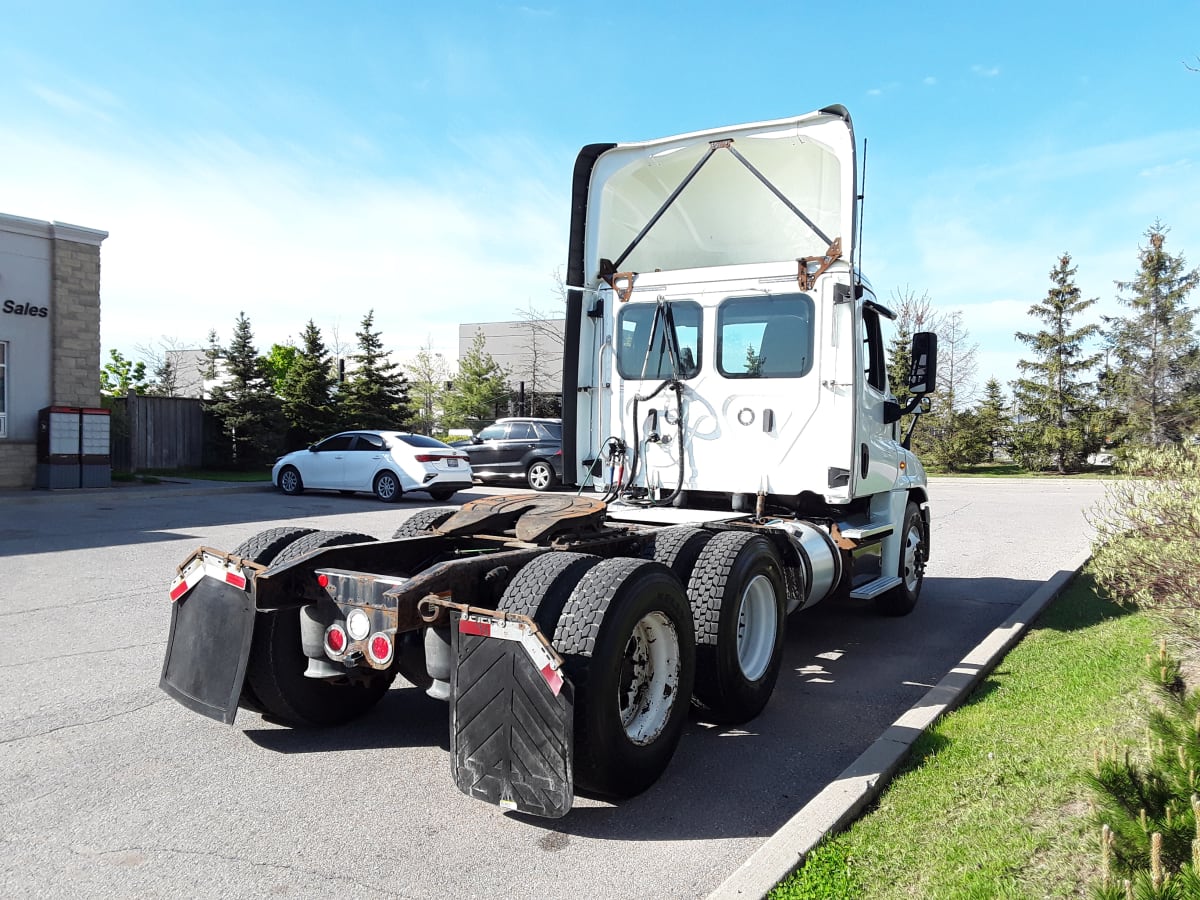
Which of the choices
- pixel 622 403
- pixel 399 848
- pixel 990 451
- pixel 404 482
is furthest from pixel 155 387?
pixel 399 848

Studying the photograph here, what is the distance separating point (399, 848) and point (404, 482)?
15007 mm

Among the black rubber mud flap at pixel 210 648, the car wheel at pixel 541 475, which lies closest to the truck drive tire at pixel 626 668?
the black rubber mud flap at pixel 210 648

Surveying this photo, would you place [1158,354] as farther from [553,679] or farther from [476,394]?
[553,679]

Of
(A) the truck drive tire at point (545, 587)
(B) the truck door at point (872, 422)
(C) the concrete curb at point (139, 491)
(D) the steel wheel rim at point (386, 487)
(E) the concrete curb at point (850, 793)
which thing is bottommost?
(E) the concrete curb at point (850, 793)

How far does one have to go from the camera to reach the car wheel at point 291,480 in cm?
1961

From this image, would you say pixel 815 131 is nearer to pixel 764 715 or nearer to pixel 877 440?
pixel 877 440

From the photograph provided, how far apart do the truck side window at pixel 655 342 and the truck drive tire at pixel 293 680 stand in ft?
10.1

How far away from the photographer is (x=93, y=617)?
729 centimetres

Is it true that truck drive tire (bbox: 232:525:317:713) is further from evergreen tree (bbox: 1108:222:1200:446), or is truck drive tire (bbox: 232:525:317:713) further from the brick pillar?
evergreen tree (bbox: 1108:222:1200:446)

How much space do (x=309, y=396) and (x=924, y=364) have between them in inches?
930

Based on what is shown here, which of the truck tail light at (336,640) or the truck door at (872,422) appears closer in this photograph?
the truck tail light at (336,640)

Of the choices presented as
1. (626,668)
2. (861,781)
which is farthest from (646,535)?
(861,781)

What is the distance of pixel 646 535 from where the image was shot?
552 centimetres

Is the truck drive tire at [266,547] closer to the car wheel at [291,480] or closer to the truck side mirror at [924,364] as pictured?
the truck side mirror at [924,364]
